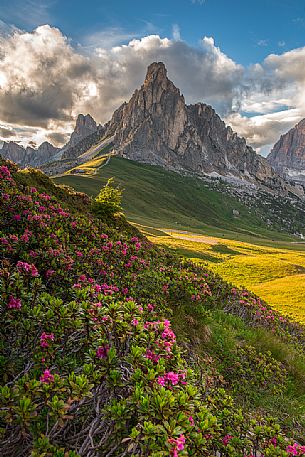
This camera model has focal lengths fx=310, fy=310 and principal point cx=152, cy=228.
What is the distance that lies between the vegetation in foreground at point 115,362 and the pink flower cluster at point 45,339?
0.7 inches

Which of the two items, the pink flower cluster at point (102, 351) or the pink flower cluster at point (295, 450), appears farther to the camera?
the pink flower cluster at point (295, 450)

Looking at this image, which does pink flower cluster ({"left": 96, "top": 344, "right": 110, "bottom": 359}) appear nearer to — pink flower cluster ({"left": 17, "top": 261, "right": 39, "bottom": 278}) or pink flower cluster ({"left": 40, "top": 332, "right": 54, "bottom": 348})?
pink flower cluster ({"left": 40, "top": 332, "right": 54, "bottom": 348})

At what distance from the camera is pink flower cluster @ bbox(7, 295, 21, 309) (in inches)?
223

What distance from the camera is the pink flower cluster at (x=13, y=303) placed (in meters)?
5.67

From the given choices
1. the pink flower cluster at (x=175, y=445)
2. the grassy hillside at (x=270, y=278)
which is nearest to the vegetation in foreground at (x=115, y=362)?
the pink flower cluster at (x=175, y=445)

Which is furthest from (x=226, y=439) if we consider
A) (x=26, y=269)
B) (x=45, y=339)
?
(x=26, y=269)

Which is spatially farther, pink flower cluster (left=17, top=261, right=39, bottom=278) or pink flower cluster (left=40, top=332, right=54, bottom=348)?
pink flower cluster (left=17, top=261, right=39, bottom=278)

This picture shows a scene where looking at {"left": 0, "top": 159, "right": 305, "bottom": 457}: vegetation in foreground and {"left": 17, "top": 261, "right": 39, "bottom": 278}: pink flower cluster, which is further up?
{"left": 17, "top": 261, "right": 39, "bottom": 278}: pink flower cluster

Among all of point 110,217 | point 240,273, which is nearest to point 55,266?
point 110,217

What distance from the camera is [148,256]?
583 inches

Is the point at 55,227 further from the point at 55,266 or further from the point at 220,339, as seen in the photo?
the point at 220,339

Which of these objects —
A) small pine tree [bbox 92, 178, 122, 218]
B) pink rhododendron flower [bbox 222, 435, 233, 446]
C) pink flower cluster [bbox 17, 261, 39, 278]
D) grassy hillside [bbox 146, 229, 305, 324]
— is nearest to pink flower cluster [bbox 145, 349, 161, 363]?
pink rhododendron flower [bbox 222, 435, 233, 446]

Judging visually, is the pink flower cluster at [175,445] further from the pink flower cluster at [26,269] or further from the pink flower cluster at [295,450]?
the pink flower cluster at [26,269]

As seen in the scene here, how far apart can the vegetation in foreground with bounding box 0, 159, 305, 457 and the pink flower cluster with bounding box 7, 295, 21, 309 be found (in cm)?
2
